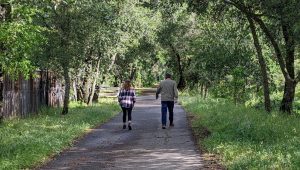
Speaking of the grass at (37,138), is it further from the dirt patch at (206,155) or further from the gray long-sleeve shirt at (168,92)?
the dirt patch at (206,155)

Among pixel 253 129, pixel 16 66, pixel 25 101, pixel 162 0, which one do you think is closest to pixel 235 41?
pixel 162 0

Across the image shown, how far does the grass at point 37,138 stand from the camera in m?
10.1

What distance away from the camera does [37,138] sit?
41.9 ft

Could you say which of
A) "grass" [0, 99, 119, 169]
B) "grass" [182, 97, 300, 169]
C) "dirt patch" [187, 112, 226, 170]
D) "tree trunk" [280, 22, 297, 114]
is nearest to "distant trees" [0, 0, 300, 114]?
"tree trunk" [280, 22, 297, 114]

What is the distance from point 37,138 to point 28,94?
890 centimetres

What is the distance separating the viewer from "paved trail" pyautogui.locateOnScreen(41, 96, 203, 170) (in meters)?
Answer: 9.82

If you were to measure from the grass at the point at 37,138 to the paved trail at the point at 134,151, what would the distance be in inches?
13.3

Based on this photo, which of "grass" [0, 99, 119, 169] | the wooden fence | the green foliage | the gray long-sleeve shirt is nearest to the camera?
"grass" [0, 99, 119, 169]

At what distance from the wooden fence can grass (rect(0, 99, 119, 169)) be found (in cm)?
99

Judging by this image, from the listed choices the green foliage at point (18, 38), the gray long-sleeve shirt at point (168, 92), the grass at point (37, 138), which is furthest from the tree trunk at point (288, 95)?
the green foliage at point (18, 38)

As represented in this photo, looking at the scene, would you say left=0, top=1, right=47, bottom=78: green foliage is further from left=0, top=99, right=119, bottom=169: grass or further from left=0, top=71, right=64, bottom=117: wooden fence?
left=0, top=71, right=64, bottom=117: wooden fence

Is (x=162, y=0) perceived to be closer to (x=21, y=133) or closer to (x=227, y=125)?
(x=227, y=125)

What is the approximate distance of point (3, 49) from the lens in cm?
1347

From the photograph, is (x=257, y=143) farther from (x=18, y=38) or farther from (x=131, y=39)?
(x=131, y=39)
